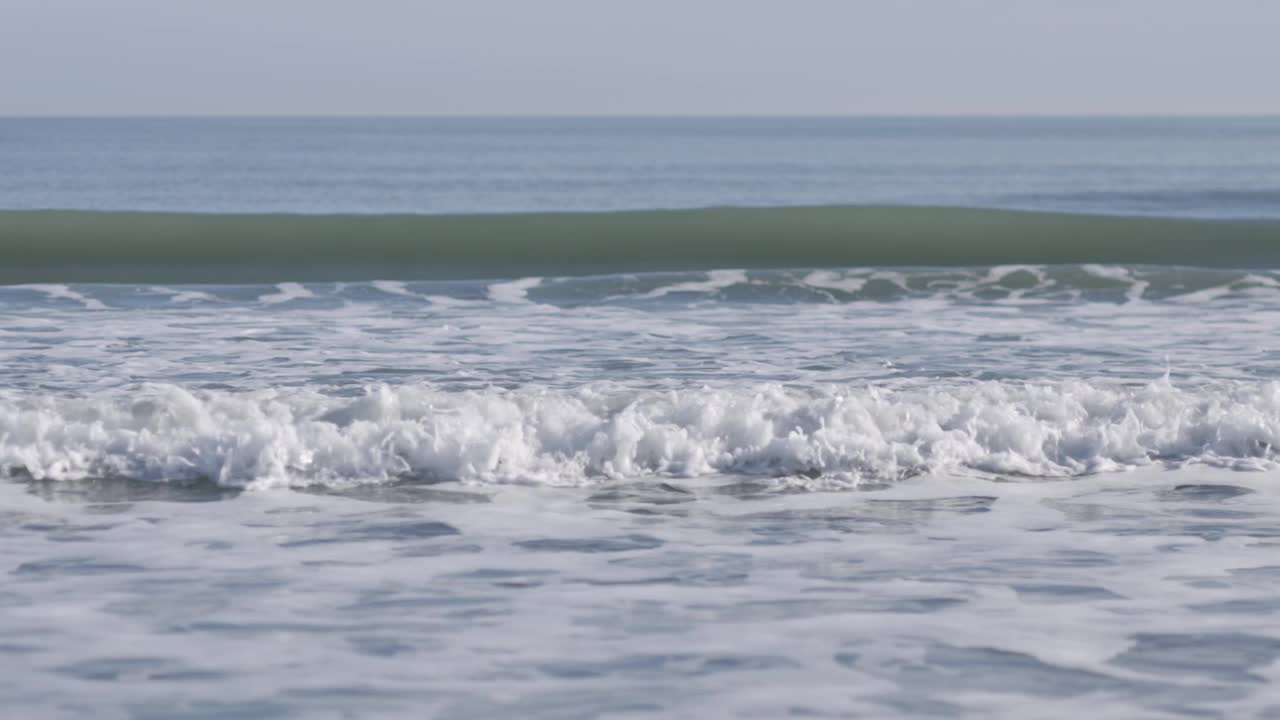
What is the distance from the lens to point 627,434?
23.7 ft

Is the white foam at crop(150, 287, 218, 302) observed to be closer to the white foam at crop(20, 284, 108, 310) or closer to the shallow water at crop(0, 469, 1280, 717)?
the white foam at crop(20, 284, 108, 310)

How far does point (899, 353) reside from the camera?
10.0 meters

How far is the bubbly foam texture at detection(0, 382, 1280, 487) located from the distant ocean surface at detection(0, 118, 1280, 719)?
20 millimetres

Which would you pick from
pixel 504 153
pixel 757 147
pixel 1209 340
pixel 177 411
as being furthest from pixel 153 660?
pixel 757 147

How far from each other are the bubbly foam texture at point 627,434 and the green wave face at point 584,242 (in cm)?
827

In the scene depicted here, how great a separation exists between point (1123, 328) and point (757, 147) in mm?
72717

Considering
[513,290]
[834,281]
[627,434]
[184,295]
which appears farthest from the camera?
[834,281]

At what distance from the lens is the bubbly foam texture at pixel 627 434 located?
22.9 feet

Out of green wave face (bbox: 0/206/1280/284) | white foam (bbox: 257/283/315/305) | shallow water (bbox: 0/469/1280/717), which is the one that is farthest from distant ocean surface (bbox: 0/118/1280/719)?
green wave face (bbox: 0/206/1280/284)

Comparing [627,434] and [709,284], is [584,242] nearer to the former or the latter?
[709,284]

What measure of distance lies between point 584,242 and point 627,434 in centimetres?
1126

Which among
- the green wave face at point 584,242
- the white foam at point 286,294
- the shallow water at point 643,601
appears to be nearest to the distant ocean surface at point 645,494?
the shallow water at point 643,601

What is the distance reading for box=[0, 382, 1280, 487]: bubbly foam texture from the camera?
6.98 metres

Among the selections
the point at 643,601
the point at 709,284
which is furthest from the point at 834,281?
the point at 643,601
